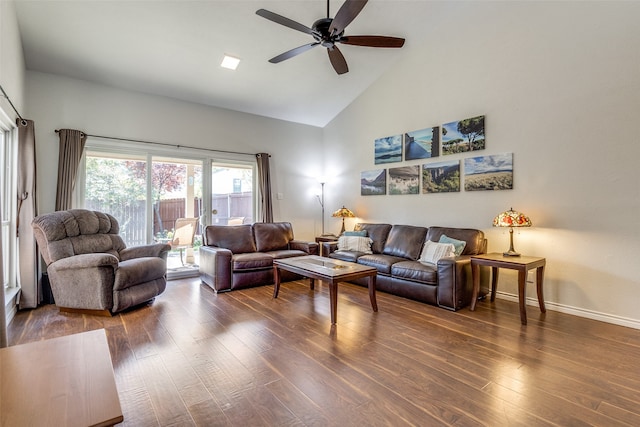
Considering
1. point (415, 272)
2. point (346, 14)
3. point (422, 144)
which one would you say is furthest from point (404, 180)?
point (346, 14)

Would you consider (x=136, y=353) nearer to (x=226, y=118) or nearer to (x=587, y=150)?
(x=226, y=118)

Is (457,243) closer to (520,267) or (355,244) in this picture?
(520,267)

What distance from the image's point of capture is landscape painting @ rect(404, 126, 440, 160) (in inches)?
180

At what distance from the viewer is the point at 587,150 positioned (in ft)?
10.7

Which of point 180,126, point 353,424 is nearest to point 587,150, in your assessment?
point 353,424

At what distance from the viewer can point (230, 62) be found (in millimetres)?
4395

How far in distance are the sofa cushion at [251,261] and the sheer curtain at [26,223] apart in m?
2.21

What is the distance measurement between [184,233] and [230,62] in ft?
8.98

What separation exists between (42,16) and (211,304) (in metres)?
3.60

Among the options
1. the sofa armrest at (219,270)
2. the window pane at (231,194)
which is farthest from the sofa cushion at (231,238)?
the window pane at (231,194)

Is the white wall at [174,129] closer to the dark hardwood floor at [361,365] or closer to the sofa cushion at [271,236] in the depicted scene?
the sofa cushion at [271,236]

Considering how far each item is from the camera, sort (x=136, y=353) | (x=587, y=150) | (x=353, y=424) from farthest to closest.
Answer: (x=587, y=150)
(x=136, y=353)
(x=353, y=424)

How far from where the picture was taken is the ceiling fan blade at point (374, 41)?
123 inches

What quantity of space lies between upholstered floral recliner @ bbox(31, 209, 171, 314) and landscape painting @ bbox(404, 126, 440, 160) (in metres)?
3.91
